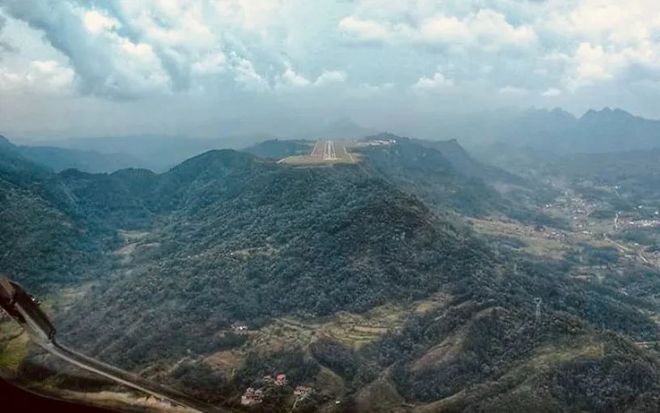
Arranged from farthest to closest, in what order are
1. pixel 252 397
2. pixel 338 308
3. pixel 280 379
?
pixel 338 308
pixel 280 379
pixel 252 397

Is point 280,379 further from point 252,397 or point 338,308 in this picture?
point 338,308

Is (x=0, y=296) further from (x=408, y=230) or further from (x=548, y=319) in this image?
(x=408, y=230)

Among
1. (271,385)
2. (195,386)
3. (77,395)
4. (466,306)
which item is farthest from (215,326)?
Result: (77,395)

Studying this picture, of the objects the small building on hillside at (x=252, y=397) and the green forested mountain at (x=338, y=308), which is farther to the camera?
the green forested mountain at (x=338, y=308)

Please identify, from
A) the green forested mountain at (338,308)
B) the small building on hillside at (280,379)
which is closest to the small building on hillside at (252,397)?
the green forested mountain at (338,308)

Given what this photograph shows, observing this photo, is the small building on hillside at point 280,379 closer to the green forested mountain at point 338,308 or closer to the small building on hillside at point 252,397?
the green forested mountain at point 338,308

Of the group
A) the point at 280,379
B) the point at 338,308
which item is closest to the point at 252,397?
the point at 280,379

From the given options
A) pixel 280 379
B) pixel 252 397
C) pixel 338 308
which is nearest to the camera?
pixel 252 397

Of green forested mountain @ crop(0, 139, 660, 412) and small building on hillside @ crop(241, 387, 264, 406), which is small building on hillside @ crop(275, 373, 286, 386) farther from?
small building on hillside @ crop(241, 387, 264, 406)
